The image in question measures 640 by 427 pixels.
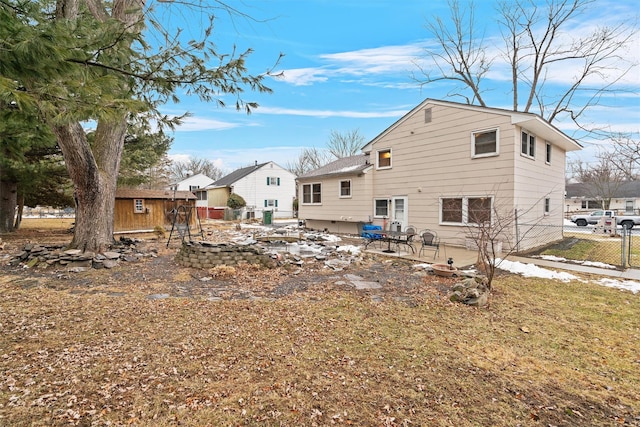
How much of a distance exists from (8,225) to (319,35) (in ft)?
53.8

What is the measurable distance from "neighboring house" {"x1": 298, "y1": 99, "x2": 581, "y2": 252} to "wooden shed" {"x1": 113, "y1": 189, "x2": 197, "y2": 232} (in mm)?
9324

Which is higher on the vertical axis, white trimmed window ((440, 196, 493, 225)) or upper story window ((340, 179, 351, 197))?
upper story window ((340, 179, 351, 197))

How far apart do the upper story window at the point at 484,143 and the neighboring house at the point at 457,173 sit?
3 centimetres

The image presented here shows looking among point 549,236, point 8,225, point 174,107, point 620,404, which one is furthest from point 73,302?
point 549,236

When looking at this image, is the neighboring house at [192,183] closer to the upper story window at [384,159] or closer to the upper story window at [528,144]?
the upper story window at [384,159]

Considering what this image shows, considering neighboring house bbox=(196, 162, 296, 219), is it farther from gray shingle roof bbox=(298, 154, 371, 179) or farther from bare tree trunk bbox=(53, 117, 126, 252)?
bare tree trunk bbox=(53, 117, 126, 252)

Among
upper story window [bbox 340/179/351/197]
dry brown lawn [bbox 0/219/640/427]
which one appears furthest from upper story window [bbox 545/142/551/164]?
dry brown lawn [bbox 0/219/640/427]

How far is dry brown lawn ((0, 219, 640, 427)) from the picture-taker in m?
2.46

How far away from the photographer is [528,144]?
11078 mm

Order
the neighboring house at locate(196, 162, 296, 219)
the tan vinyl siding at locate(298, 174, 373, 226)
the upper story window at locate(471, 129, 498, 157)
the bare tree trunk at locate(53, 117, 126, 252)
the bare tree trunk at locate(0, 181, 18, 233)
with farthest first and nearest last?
the neighboring house at locate(196, 162, 296, 219) < the tan vinyl siding at locate(298, 174, 373, 226) < the bare tree trunk at locate(0, 181, 18, 233) < the upper story window at locate(471, 129, 498, 157) < the bare tree trunk at locate(53, 117, 126, 252)

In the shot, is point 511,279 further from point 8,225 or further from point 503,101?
point 8,225

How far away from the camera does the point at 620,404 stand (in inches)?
105

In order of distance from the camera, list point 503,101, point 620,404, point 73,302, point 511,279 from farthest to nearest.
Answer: point 503,101 < point 511,279 < point 73,302 < point 620,404

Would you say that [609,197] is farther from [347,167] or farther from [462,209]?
[347,167]
